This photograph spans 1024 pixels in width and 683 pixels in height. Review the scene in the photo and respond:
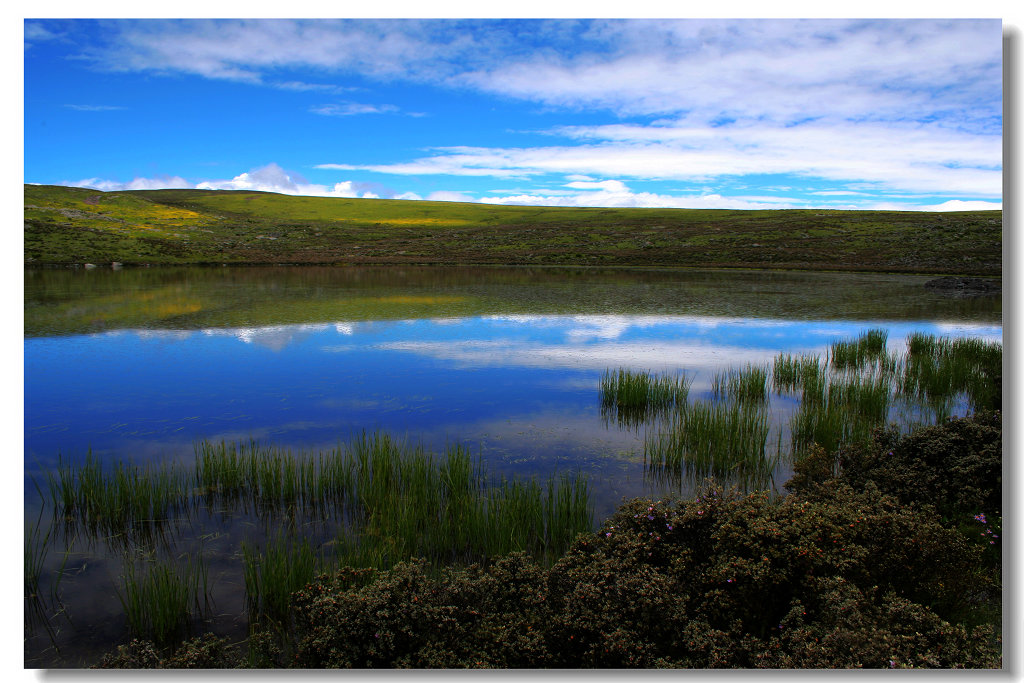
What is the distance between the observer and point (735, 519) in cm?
444

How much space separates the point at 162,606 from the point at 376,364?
8.81 meters

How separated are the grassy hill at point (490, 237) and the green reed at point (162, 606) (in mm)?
47796

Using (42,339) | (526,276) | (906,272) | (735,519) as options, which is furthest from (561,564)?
(906,272)

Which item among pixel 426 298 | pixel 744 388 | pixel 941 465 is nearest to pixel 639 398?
pixel 744 388

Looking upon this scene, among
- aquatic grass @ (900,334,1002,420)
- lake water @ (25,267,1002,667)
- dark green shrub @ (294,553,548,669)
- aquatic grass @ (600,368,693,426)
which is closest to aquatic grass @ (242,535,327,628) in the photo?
lake water @ (25,267,1002,667)

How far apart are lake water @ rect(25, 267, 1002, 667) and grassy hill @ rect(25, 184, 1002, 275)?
22.8 metres

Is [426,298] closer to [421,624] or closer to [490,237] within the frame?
[421,624]

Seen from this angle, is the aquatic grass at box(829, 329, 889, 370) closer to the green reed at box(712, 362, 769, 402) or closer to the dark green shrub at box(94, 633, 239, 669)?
the green reed at box(712, 362, 769, 402)

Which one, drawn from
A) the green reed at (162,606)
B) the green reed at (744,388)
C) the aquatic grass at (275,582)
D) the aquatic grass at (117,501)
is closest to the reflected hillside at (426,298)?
the green reed at (744,388)

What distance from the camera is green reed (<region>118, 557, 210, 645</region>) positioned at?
417 cm

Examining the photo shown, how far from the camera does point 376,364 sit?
1290cm

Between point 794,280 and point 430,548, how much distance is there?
3625 centimetres

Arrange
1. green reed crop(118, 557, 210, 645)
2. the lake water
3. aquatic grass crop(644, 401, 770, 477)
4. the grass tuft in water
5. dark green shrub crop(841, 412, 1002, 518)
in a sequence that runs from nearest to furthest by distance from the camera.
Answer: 1. green reed crop(118, 557, 210, 645)
2. the grass tuft in water
3. dark green shrub crop(841, 412, 1002, 518)
4. aquatic grass crop(644, 401, 770, 477)
5. the lake water

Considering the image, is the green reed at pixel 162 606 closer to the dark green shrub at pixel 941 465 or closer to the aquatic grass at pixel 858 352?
the dark green shrub at pixel 941 465
